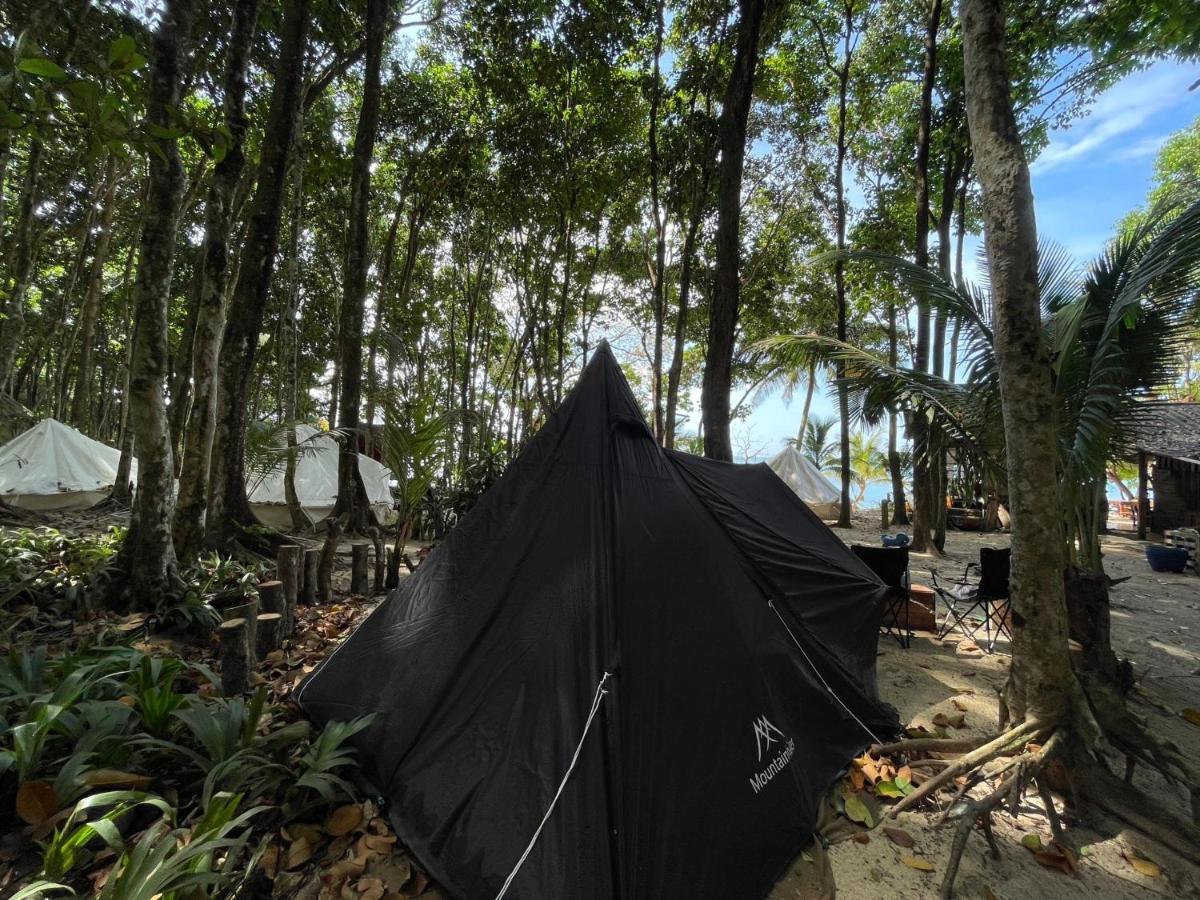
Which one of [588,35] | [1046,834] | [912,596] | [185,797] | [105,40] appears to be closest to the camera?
[185,797]

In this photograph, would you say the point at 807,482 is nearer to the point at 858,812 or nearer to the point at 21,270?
the point at 858,812

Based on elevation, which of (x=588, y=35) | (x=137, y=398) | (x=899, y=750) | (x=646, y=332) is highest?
(x=588, y=35)

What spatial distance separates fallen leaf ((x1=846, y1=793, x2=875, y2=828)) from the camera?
2.55m

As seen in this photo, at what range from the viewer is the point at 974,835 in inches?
99.3

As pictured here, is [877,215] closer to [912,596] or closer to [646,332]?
[646,332]

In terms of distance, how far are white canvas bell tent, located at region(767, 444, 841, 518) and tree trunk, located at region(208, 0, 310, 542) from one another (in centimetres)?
1507

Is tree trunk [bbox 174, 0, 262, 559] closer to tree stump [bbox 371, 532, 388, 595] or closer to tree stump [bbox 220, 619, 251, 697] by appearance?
tree stump [bbox 371, 532, 388, 595]

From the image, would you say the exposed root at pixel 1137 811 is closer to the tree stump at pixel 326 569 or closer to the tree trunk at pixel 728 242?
the tree trunk at pixel 728 242

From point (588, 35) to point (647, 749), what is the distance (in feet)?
33.9

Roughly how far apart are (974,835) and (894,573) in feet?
9.36

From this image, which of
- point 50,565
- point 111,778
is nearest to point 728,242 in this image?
point 111,778

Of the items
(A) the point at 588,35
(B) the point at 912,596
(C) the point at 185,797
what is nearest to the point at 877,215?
(A) the point at 588,35

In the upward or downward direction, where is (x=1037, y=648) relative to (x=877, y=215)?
downward

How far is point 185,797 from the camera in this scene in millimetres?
2240
